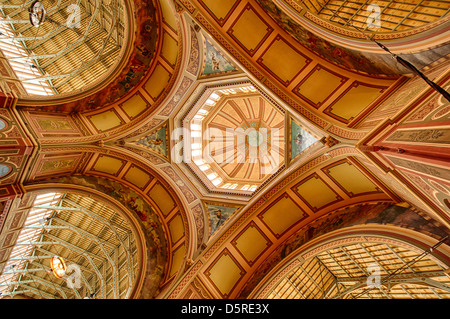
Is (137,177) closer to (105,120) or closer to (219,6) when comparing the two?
(105,120)

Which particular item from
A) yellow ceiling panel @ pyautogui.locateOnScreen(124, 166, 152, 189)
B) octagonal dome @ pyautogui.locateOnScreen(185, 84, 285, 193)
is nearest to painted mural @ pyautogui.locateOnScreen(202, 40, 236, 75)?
octagonal dome @ pyautogui.locateOnScreen(185, 84, 285, 193)

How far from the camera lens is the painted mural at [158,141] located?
13.8m

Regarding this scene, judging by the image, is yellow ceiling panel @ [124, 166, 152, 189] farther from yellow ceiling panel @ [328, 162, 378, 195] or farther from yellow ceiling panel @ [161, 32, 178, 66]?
yellow ceiling panel @ [328, 162, 378, 195]

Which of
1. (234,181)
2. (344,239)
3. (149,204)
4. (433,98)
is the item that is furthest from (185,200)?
(433,98)

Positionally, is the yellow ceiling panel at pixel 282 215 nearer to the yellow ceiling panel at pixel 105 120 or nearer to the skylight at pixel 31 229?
the yellow ceiling panel at pixel 105 120

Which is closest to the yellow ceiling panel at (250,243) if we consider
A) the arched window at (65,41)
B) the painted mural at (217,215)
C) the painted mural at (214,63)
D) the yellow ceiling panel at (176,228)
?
the painted mural at (217,215)

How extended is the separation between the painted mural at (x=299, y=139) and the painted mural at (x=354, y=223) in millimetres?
3086

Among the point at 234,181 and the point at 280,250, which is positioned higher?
the point at 234,181

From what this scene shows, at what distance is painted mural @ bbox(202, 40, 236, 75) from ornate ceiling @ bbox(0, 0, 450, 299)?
0.32 feet

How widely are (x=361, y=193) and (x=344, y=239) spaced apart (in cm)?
199

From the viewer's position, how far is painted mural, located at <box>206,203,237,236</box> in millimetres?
13570
